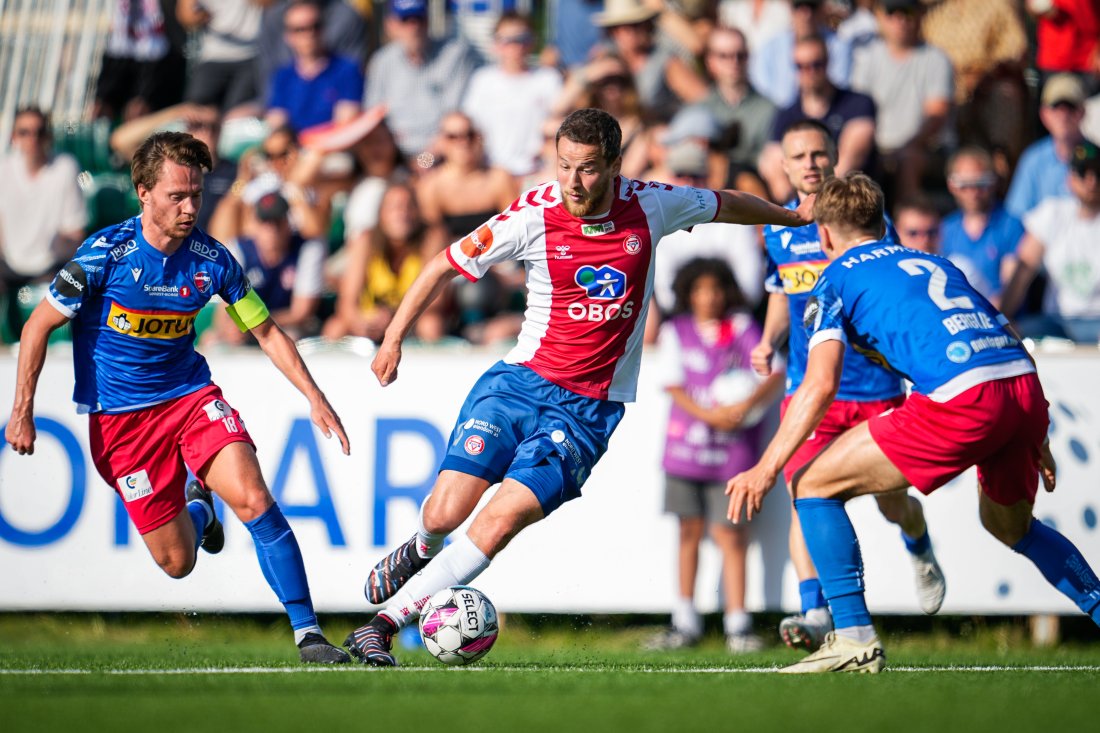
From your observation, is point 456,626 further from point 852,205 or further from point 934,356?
point 852,205

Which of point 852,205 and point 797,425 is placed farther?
point 852,205

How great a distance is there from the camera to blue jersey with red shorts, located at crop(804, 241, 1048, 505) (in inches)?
275

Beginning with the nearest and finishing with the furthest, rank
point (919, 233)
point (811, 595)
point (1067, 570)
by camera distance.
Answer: point (1067, 570) → point (811, 595) → point (919, 233)

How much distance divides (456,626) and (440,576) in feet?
0.92

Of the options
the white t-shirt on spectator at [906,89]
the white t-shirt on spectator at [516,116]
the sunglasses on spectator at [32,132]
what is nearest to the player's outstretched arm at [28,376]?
the white t-shirt on spectator at [516,116]

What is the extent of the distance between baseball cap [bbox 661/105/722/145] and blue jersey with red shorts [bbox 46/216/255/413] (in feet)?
16.3

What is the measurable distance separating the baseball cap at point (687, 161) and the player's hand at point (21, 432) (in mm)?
5620

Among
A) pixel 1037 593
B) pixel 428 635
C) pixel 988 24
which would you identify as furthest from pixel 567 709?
pixel 988 24

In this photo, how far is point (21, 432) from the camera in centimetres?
754

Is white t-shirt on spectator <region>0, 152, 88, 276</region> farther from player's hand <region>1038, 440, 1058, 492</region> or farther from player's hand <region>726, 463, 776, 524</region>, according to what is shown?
player's hand <region>1038, 440, 1058, 492</region>

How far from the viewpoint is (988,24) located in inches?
574

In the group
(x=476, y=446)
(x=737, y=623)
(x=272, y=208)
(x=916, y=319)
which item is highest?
(x=272, y=208)

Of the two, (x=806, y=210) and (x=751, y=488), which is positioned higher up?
(x=806, y=210)

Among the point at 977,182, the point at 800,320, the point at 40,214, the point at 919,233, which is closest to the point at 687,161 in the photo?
the point at 919,233
